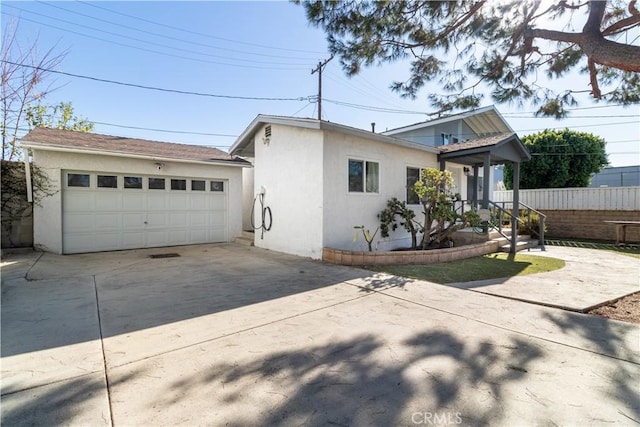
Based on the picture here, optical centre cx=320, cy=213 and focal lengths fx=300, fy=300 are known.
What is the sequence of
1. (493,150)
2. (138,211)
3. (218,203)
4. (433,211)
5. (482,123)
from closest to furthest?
(433,211)
(493,150)
(138,211)
(218,203)
(482,123)

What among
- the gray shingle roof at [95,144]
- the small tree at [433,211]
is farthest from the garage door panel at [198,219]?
the small tree at [433,211]

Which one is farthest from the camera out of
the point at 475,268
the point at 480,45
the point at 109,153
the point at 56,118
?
the point at 56,118

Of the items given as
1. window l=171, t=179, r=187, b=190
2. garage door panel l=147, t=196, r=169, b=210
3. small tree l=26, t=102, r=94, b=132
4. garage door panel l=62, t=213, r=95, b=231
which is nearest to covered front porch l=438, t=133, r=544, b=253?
window l=171, t=179, r=187, b=190

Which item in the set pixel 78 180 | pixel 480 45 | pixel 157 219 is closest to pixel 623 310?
pixel 480 45

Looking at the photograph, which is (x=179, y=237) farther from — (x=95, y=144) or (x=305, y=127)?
(x=305, y=127)

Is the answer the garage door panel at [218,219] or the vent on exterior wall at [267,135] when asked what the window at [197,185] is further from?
the vent on exterior wall at [267,135]

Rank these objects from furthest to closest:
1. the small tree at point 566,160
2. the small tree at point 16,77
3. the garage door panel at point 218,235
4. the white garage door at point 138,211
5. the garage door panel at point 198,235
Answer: the small tree at point 566,160, the garage door panel at point 218,235, the garage door panel at point 198,235, the small tree at point 16,77, the white garage door at point 138,211

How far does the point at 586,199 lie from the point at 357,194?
1047 centimetres

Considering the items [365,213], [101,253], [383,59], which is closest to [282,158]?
[365,213]

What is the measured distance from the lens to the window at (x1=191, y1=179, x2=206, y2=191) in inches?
413

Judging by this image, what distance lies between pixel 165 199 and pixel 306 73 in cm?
1168

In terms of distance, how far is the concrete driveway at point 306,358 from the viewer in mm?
2021

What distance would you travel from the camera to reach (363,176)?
831cm

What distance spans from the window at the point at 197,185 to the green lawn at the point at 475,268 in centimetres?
699
